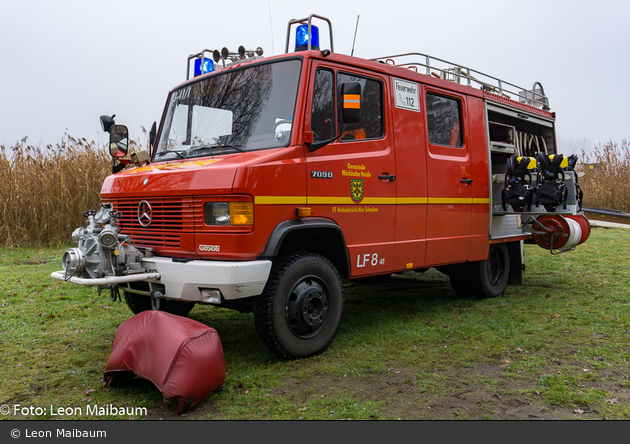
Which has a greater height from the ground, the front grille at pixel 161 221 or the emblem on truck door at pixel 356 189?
the emblem on truck door at pixel 356 189

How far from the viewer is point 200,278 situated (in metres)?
4.18

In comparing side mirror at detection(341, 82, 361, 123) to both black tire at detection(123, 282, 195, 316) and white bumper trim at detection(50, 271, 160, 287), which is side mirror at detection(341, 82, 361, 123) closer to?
white bumper trim at detection(50, 271, 160, 287)

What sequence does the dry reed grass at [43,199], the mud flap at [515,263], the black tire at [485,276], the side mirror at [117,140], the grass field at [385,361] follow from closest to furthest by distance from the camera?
the grass field at [385,361] → the side mirror at [117,140] → the black tire at [485,276] → the mud flap at [515,263] → the dry reed grass at [43,199]

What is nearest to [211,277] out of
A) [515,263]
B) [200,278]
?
[200,278]

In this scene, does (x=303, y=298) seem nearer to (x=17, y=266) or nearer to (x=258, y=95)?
(x=258, y=95)

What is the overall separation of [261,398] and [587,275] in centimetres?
722

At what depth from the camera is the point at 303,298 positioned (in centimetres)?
454

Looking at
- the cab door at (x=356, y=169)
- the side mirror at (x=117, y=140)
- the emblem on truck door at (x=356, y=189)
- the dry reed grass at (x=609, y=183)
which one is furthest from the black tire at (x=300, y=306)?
the dry reed grass at (x=609, y=183)

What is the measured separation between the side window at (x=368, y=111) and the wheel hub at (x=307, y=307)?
1.52 meters

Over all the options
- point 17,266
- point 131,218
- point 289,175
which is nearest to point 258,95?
point 289,175

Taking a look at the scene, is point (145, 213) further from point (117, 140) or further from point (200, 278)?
point (117, 140)

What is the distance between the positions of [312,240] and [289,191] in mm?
688

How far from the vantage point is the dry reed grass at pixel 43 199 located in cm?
1081

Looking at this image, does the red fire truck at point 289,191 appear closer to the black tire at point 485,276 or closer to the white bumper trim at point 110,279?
the white bumper trim at point 110,279
